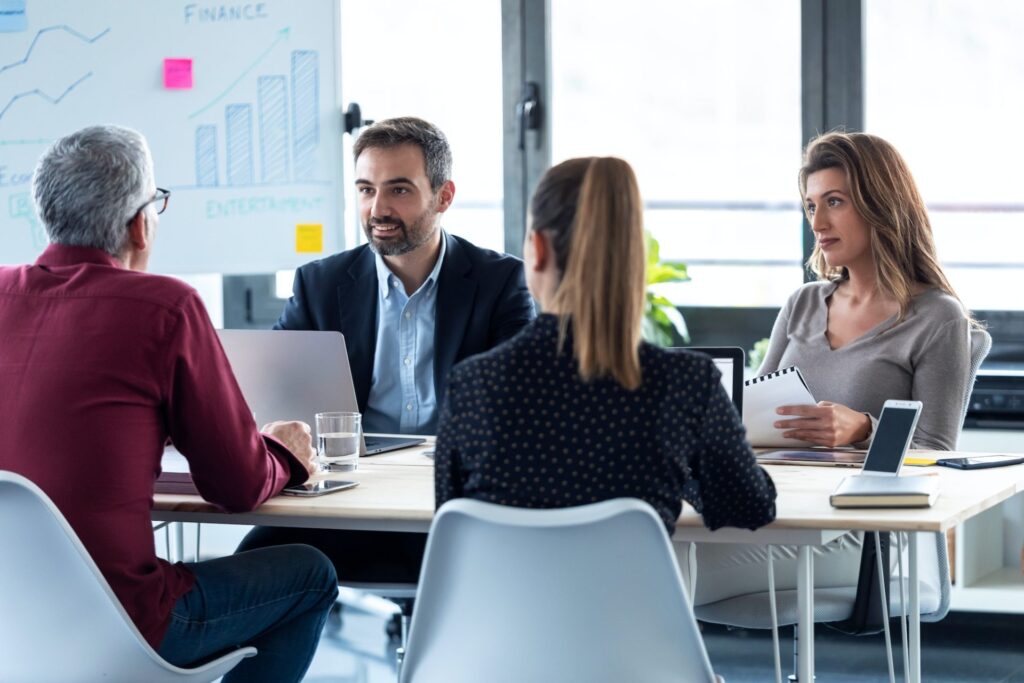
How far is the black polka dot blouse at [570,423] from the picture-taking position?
152 centimetres

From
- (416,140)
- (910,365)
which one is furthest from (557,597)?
(416,140)

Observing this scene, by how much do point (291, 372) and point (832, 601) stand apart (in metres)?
1.08

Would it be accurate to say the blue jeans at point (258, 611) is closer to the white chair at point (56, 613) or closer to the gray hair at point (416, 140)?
the white chair at point (56, 613)

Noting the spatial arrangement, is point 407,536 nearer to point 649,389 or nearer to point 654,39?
point 649,389

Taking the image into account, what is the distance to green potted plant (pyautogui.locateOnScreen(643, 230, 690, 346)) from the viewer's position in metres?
3.84

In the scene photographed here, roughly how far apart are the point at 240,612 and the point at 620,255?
904 mm

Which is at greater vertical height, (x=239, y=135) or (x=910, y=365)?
(x=239, y=135)

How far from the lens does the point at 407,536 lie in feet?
8.66

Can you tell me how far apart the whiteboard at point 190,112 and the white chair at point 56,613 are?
2.05 meters

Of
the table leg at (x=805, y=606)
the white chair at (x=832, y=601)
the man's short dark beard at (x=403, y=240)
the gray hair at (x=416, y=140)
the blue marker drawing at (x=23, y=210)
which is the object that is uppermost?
the gray hair at (x=416, y=140)

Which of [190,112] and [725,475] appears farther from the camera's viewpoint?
[190,112]

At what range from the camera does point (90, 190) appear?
6.30 ft

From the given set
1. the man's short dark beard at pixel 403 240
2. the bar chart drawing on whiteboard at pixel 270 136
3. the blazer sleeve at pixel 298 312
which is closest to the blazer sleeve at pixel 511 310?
the man's short dark beard at pixel 403 240

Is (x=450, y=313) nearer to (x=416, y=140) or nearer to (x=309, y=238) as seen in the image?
(x=416, y=140)
